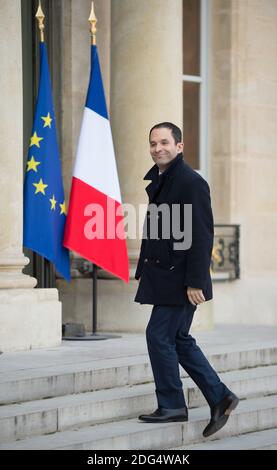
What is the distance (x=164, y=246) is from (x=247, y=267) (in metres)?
6.65

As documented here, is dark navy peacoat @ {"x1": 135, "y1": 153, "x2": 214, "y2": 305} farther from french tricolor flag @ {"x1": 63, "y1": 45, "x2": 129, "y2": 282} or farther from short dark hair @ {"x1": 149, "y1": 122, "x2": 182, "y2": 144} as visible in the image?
french tricolor flag @ {"x1": 63, "y1": 45, "x2": 129, "y2": 282}

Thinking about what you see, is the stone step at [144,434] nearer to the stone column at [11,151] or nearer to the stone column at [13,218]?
the stone column at [13,218]

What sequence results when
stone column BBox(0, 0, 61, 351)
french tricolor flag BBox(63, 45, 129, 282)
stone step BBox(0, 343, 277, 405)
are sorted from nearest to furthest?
stone step BBox(0, 343, 277, 405) < stone column BBox(0, 0, 61, 351) < french tricolor flag BBox(63, 45, 129, 282)

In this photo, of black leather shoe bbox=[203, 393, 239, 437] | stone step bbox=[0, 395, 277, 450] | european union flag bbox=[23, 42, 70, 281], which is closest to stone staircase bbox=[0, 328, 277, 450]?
stone step bbox=[0, 395, 277, 450]

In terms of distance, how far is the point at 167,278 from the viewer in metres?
6.76

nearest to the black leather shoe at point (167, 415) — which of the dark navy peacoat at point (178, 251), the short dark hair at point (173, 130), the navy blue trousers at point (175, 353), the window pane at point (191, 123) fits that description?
the navy blue trousers at point (175, 353)

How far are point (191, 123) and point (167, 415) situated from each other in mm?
6740

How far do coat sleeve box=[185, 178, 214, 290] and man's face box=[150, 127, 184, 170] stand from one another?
0.91 ft

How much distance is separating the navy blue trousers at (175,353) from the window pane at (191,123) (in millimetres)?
6456

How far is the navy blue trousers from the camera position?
22.2 ft

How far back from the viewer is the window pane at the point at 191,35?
13.2m

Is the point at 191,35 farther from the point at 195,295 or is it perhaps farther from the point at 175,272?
the point at 195,295
